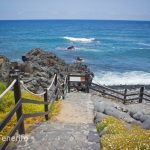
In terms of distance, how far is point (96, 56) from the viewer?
54.5m

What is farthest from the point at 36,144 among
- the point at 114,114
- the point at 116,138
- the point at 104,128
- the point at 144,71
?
the point at 144,71

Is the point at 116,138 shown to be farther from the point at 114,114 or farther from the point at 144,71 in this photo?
the point at 144,71

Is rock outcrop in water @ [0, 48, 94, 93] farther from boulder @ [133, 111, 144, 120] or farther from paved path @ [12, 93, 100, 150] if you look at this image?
paved path @ [12, 93, 100, 150]

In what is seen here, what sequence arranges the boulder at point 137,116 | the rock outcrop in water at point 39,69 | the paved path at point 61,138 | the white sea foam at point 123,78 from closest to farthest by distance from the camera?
the paved path at point 61,138
the boulder at point 137,116
the rock outcrop in water at point 39,69
the white sea foam at point 123,78

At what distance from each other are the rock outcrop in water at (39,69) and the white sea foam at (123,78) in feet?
20.4

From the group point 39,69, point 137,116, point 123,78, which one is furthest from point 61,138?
point 123,78

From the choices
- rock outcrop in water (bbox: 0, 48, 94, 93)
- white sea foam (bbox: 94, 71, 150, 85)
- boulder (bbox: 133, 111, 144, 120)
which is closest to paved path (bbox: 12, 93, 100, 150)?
boulder (bbox: 133, 111, 144, 120)

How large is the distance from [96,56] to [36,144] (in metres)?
49.1

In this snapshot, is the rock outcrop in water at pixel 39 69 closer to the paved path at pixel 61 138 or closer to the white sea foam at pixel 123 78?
the white sea foam at pixel 123 78

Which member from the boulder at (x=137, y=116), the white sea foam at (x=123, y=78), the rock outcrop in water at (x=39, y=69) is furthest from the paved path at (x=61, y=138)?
the white sea foam at (x=123, y=78)

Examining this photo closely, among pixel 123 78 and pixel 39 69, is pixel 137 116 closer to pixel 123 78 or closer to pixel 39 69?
pixel 39 69

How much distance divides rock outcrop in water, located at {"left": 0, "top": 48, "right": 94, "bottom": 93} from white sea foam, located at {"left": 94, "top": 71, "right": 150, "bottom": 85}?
622 cm

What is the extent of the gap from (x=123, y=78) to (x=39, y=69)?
15985 millimetres

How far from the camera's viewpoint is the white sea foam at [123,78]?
1335 inches
